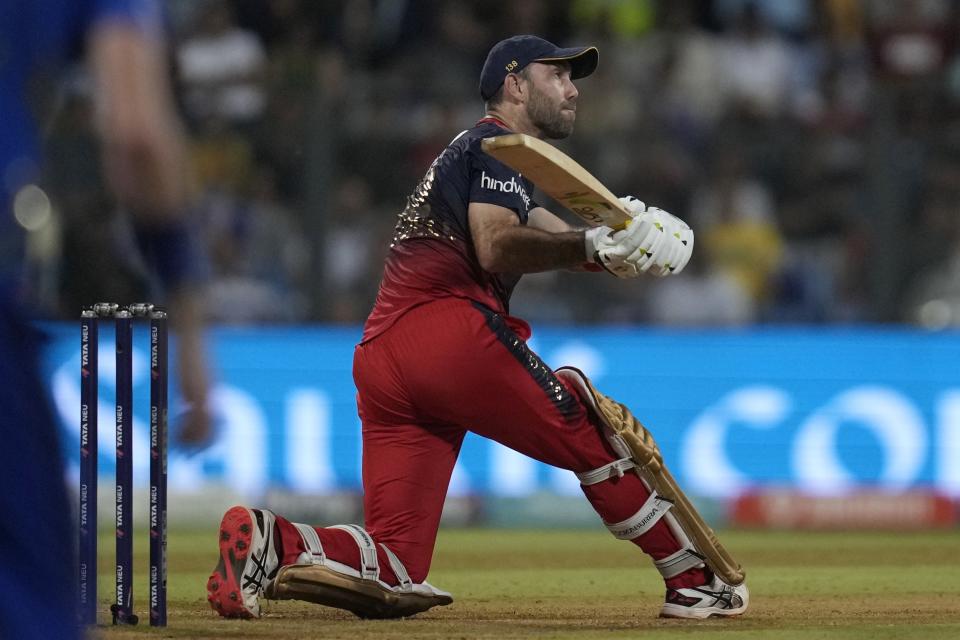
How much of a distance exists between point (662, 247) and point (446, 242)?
84 centimetres

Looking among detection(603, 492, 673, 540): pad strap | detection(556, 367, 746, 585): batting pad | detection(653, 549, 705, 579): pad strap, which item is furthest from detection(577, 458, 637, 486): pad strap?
detection(653, 549, 705, 579): pad strap

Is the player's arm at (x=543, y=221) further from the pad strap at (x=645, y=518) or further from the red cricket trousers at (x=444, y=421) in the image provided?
the pad strap at (x=645, y=518)

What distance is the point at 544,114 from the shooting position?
555cm

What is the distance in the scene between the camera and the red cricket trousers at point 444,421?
5227 millimetres

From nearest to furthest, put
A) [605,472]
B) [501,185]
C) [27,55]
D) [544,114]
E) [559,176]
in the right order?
1. [27,55]
2. [559,176]
3. [501,185]
4. [605,472]
5. [544,114]

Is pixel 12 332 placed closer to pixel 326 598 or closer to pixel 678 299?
pixel 326 598

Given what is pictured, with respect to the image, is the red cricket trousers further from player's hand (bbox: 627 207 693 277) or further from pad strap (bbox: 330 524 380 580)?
player's hand (bbox: 627 207 693 277)

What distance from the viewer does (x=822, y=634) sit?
4.98 meters

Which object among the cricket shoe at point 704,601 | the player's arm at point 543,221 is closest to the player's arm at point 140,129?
the player's arm at point 543,221

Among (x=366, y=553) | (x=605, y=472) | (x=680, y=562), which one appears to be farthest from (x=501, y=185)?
(x=680, y=562)

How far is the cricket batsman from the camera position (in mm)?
5168

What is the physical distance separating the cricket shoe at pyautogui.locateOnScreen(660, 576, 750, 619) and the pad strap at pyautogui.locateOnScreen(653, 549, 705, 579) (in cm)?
8

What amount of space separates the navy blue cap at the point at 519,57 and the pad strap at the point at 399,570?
1625 mm

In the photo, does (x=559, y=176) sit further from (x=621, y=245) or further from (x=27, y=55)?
(x=27, y=55)
